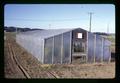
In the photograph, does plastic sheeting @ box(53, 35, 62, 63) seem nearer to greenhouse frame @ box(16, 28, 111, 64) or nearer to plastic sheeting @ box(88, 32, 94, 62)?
greenhouse frame @ box(16, 28, 111, 64)

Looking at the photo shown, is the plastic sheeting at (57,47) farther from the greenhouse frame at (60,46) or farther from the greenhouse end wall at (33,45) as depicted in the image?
the greenhouse end wall at (33,45)

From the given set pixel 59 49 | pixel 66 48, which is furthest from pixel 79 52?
pixel 66 48

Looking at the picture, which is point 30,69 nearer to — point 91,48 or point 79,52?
point 79,52

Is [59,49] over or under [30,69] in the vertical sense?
over

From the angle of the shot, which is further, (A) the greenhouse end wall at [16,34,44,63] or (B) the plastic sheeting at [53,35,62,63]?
(B) the plastic sheeting at [53,35,62,63]

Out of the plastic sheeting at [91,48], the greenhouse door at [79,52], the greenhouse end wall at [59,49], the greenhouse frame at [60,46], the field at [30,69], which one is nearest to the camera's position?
the field at [30,69]

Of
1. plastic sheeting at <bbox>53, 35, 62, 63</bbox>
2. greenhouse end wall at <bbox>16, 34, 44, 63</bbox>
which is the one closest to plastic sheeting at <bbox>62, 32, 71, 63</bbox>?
plastic sheeting at <bbox>53, 35, 62, 63</bbox>

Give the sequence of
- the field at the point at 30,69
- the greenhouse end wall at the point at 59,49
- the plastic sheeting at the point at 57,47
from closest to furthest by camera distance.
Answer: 1. the field at the point at 30,69
2. the greenhouse end wall at the point at 59,49
3. the plastic sheeting at the point at 57,47

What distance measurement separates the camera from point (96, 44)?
6.84 metres

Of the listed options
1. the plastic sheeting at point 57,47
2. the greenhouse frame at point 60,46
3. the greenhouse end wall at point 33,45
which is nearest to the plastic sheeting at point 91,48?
the greenhouse frame at point 60,46

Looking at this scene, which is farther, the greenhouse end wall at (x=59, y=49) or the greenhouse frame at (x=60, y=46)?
the greenhouse end wall at (x=59, y=49)
